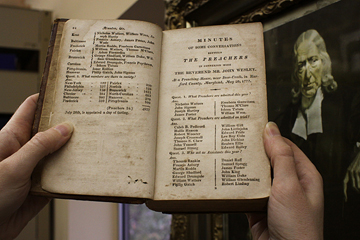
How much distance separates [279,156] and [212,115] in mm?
183

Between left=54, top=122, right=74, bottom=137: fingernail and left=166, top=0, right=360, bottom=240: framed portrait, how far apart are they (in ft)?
1.95

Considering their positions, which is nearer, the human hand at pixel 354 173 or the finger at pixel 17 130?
the human hand at pixel 354 173

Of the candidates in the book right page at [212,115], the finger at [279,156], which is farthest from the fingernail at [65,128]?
the finger at [279,156]

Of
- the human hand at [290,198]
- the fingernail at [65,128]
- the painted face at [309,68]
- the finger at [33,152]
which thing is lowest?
the human hand at [290,198]

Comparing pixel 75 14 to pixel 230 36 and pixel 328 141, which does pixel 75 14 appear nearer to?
pixel 230 36

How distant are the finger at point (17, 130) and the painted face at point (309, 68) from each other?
802mm

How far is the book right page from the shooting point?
2.42 feet

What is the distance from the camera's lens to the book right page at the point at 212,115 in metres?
0.74

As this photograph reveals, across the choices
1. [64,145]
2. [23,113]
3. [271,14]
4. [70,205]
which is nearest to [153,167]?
[64,145]

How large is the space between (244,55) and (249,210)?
382mm

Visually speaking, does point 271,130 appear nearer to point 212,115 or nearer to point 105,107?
point 212,115

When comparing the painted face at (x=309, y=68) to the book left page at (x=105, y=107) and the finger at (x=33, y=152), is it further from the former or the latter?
the finger at (x=33, y=152)

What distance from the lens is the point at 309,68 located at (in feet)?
2.90

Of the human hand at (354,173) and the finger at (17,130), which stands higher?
the finger at (17,130)
